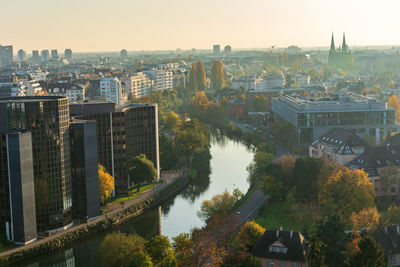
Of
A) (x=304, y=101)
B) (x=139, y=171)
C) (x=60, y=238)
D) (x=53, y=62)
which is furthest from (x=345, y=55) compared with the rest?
(x=60, y=238)

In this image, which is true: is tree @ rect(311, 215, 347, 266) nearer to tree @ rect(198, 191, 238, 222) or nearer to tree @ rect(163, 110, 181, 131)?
tree @ rect(198, 191, 238, 222)

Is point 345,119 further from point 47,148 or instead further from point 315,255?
point 315,255

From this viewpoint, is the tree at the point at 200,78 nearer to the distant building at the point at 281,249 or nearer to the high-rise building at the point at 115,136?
the high-rise building at the point at 115,136

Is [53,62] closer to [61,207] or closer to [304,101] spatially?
[304,101]

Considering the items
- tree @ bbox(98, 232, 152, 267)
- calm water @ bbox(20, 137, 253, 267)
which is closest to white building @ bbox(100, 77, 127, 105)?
calm water @ bbox(20, 137, 253, 267)

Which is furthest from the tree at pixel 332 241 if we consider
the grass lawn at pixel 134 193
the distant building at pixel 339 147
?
the grass lawn at pixel 134 193

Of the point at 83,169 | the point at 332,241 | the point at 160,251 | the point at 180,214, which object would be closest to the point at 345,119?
the point at 180,214
